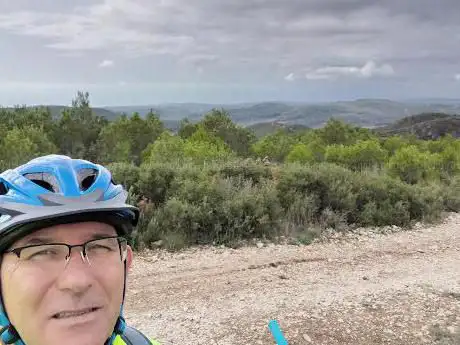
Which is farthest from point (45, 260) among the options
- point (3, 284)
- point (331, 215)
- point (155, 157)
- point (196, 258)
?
point (155, 157)

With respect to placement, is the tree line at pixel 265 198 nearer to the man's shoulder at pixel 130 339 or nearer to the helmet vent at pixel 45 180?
the man's shoulder at pixel 130 339

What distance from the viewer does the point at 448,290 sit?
6.12 m

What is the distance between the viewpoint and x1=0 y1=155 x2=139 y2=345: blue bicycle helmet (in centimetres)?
147

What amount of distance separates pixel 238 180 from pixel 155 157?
5.83 metres

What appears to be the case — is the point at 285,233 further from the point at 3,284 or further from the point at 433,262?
the point at 3,284

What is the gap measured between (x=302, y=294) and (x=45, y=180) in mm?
4720

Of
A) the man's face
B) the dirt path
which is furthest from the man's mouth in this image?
the dirt path

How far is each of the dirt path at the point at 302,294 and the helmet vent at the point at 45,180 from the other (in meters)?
3.52

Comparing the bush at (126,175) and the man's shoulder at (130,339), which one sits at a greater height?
the man's shoulder at (130,339)

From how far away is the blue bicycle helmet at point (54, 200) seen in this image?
1471 mm

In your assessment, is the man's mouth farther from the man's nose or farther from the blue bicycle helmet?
the blue bicycle helmet

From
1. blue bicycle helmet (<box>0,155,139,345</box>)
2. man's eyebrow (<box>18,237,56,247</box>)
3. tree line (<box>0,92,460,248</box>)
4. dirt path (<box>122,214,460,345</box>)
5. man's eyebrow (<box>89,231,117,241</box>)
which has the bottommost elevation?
dirt path (<box>122,214,460,345</box>)

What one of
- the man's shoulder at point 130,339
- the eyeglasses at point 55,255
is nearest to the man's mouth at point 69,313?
the eyeglasses at point 55,255

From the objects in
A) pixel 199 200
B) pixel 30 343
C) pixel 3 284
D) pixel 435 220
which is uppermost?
pixel 3 284
